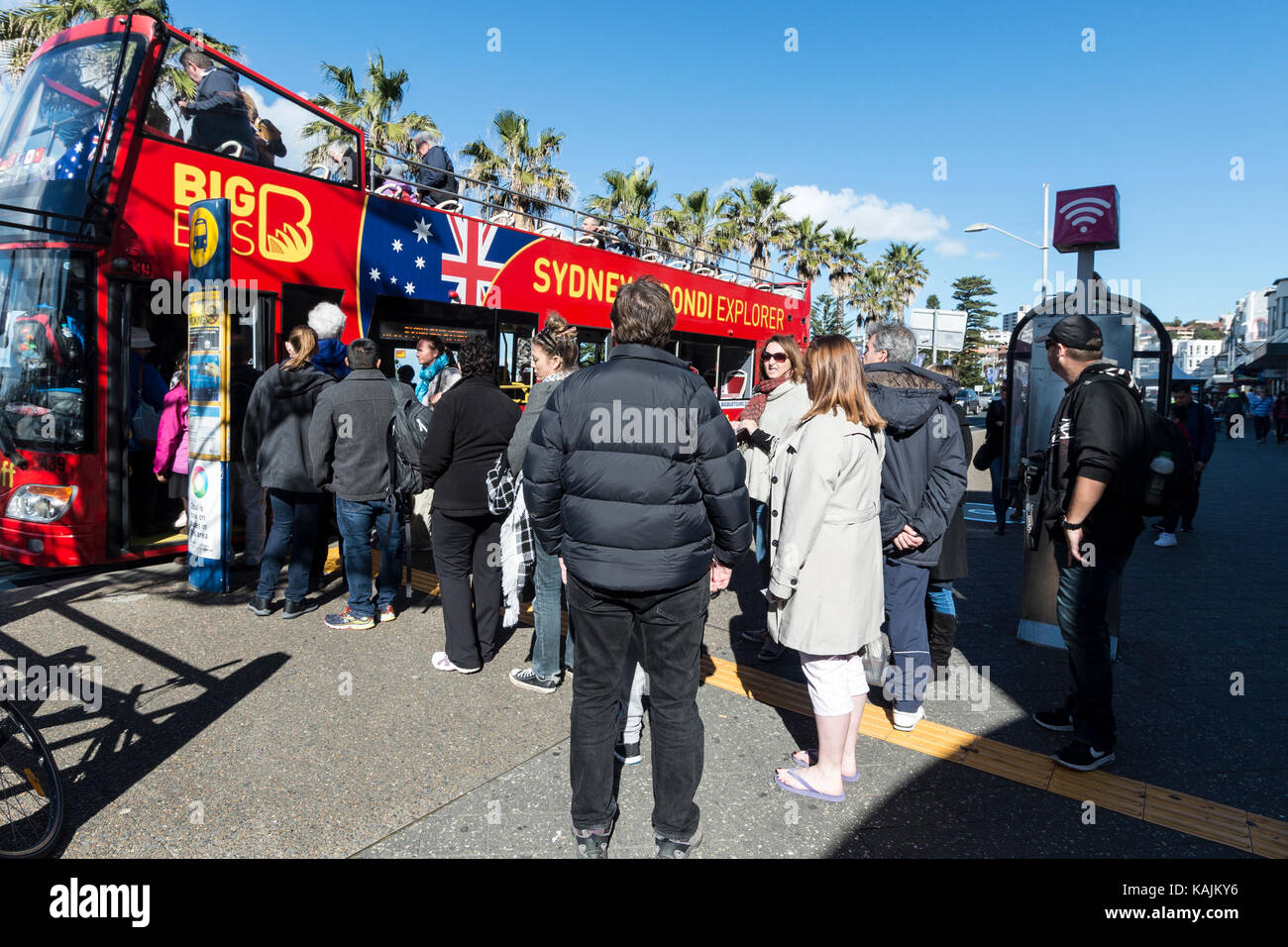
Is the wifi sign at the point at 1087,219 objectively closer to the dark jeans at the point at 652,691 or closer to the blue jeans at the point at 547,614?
the blue jeans at the point at 547,614

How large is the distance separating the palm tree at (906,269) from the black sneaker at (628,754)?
54749mm

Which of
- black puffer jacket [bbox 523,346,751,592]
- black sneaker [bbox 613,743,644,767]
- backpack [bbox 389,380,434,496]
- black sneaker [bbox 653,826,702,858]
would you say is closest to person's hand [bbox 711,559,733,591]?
black puffer jacket [bbox 523,346,751,592]

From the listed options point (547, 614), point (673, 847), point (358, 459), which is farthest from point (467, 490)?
point (673, 847)

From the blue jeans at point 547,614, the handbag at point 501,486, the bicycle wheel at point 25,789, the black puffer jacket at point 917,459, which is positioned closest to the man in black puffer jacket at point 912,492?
the black puffer jacket at point 917,459

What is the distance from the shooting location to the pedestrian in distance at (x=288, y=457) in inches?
207

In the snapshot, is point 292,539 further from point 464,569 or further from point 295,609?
point 464,569

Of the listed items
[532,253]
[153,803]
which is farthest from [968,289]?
[153,803]

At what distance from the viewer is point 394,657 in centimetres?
471

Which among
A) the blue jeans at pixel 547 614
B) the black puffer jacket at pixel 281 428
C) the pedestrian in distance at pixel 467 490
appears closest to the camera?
the blue jeans at pixel 547 614

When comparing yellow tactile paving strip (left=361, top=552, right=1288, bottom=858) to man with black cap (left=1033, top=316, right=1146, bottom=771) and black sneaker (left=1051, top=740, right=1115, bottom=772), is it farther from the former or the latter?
man with black cap (left=1033, top=316, right=1146, bottom=771)

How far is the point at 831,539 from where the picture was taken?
3.02 metres

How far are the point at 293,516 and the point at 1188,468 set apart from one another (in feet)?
16.7

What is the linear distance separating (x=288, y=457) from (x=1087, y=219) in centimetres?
592

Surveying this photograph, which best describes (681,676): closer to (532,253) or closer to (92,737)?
(92,737)
